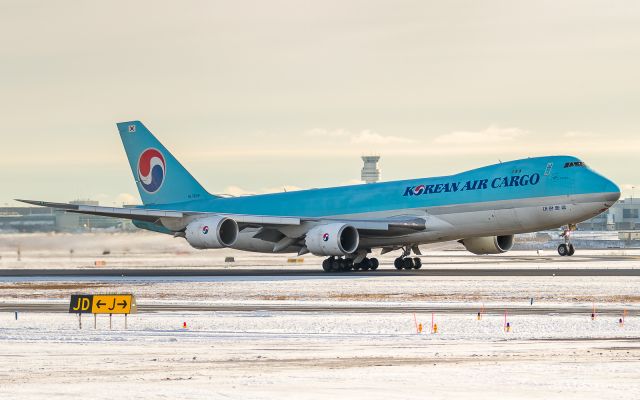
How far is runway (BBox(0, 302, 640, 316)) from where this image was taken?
1415 inches

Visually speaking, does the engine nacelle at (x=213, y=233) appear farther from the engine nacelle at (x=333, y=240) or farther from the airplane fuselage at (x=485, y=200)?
the airplane fuselage at (x=485, y=200)

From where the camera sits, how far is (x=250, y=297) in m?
45.3

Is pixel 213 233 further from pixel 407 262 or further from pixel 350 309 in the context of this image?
pixel 350 309

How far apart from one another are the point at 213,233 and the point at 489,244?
17.3m

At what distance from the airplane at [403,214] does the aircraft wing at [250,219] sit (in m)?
0.06

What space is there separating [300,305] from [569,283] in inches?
655

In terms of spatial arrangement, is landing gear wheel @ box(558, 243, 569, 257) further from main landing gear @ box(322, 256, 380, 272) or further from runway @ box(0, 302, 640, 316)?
runway @ box(0, 302, 640, 316)

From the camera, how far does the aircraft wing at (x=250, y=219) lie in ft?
213

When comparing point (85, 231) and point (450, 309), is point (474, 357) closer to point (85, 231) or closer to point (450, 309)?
point (450, 309)

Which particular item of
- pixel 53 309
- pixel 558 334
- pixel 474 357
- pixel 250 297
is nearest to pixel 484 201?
pixel 250 297

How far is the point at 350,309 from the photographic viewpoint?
37.6 meters

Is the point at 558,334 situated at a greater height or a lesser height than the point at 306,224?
lesser

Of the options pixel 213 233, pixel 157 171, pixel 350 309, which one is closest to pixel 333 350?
pixel 350 309

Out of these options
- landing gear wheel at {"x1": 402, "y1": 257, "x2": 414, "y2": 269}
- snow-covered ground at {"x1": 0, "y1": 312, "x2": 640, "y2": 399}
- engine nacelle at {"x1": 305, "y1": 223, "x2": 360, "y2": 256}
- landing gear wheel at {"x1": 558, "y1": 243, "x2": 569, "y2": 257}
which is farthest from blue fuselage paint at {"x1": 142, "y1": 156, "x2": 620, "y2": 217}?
snow-covered ground at {"x1": 0, "y1": 312, "x2": 640, "y2": 399}
